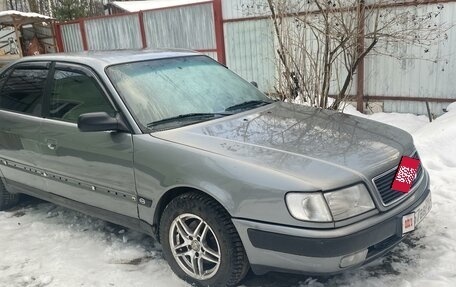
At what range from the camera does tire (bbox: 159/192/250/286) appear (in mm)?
2693

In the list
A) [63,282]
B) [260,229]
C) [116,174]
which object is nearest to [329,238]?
[260,229]

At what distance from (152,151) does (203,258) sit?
2.59 feet

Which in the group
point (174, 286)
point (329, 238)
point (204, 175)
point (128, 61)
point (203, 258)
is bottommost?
point (174, 286)

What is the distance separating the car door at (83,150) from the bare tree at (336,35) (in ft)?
12.4

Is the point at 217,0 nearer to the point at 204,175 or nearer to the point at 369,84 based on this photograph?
the point at 369,84

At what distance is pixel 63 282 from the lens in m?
3.13

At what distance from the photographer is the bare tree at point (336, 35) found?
6469mm

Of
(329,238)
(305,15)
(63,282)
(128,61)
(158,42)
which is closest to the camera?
(329,238)

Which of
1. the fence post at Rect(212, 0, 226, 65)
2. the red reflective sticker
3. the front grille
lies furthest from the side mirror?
the fence post at Rect(212, 0, 226, 65)

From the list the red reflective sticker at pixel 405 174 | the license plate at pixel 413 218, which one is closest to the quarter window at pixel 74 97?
the red reflective sticker at pixel 405 174

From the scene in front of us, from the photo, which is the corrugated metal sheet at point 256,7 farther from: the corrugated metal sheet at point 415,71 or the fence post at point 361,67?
the corrugated metal sheet at point 415,71

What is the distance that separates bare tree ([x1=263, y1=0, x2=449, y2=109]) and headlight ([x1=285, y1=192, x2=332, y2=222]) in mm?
4264

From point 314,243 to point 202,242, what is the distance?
0.79m

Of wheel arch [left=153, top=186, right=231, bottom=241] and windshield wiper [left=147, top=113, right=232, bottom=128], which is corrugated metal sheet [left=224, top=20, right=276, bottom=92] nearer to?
windshield wiper [left=147, top=113, right=232, bottom=128]
